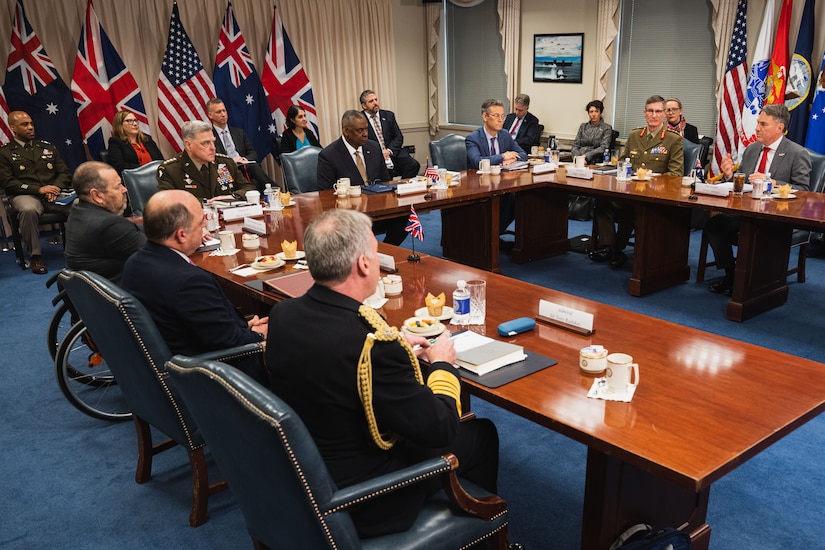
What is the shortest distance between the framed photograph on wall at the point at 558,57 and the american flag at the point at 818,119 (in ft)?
7.95

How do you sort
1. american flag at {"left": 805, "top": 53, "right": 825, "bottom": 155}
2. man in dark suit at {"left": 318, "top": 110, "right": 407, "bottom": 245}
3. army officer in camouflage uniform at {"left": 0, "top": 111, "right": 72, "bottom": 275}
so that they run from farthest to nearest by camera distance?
army officer in camouflage uniform at {"left": 0, "top": 111, "right": 72, "bottom": 275} → american flag at {"left": 805, "top": 53, "right": 825, "bottom": 155} → man in dark suit at {"left": 318, "top": 110, "right": 407, "bottom": 245}

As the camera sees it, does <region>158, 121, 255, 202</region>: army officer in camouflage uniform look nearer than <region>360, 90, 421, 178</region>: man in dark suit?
Yes

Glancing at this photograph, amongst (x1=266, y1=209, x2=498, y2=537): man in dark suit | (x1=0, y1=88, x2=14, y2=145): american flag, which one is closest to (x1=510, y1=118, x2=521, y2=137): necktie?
(x1=0, y1=88, x2=14, y2=145): american flag

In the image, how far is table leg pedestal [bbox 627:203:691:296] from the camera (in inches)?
191

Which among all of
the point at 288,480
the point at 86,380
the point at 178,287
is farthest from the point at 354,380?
the point at 86,380

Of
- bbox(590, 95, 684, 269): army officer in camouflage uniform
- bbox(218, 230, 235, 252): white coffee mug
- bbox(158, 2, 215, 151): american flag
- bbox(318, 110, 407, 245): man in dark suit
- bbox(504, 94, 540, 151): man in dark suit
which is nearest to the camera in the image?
bbox(218, 230, 235, 252): white coffee mug

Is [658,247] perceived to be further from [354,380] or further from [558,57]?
[354,380]

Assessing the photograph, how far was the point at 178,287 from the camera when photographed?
241 centimetres

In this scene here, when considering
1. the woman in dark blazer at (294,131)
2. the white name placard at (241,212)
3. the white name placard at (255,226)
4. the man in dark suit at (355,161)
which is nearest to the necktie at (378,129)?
the woman in dark blazer at (294,131)

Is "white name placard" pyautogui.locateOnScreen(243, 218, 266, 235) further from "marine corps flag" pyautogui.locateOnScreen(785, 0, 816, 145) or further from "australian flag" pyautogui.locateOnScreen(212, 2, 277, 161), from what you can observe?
"marine corps flag" pyautogui.locateOnScreen(785, 0, 816, 145)

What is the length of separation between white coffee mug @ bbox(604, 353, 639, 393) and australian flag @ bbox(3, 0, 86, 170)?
6.50m

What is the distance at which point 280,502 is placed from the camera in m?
1.65

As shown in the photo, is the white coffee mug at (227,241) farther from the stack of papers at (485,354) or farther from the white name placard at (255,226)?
the stack of papers at (485,354)

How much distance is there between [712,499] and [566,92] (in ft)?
19.7
